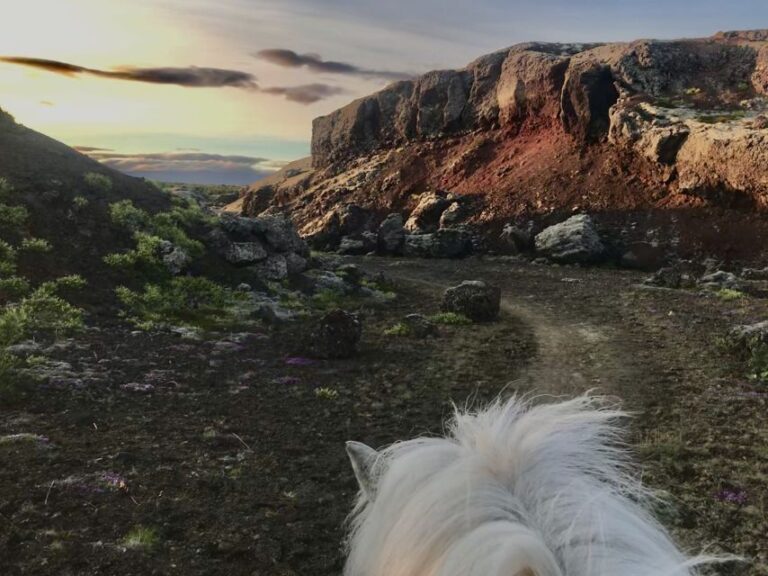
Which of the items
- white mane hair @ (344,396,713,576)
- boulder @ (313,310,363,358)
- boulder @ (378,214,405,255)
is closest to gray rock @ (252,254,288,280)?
boulder @ (313,310,363,358)

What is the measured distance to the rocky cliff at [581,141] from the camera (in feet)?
101

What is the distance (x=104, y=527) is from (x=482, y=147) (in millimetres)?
48657

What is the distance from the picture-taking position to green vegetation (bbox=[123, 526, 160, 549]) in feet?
18.9

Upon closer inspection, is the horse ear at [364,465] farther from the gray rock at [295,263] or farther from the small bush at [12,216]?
the gray rock at [295,263]

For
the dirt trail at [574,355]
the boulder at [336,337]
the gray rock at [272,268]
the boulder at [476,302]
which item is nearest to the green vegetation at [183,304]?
the gray rock at [272,268]

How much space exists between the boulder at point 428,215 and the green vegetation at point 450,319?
85.8 ft

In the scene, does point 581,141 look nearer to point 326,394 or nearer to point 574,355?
point 574,355

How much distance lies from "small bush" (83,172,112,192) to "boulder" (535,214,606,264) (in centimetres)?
2132

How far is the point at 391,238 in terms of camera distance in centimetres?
3778

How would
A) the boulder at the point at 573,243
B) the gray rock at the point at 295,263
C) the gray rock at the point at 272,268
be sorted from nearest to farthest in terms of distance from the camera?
1. the gray rock at the point at 272,268
2. the gray rock at the point at 295,263
3. the boulder at the point at 573,243

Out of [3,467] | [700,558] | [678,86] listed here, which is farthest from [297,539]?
[678,86]

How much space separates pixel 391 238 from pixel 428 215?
7026 mm

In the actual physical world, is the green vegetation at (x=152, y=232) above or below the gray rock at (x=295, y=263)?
above

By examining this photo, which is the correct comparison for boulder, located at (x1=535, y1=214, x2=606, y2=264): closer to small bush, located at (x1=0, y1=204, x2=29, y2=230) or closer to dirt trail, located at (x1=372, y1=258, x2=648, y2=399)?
dirt trail, located at (x1=372, y1=258, x2=648, y2=399)
